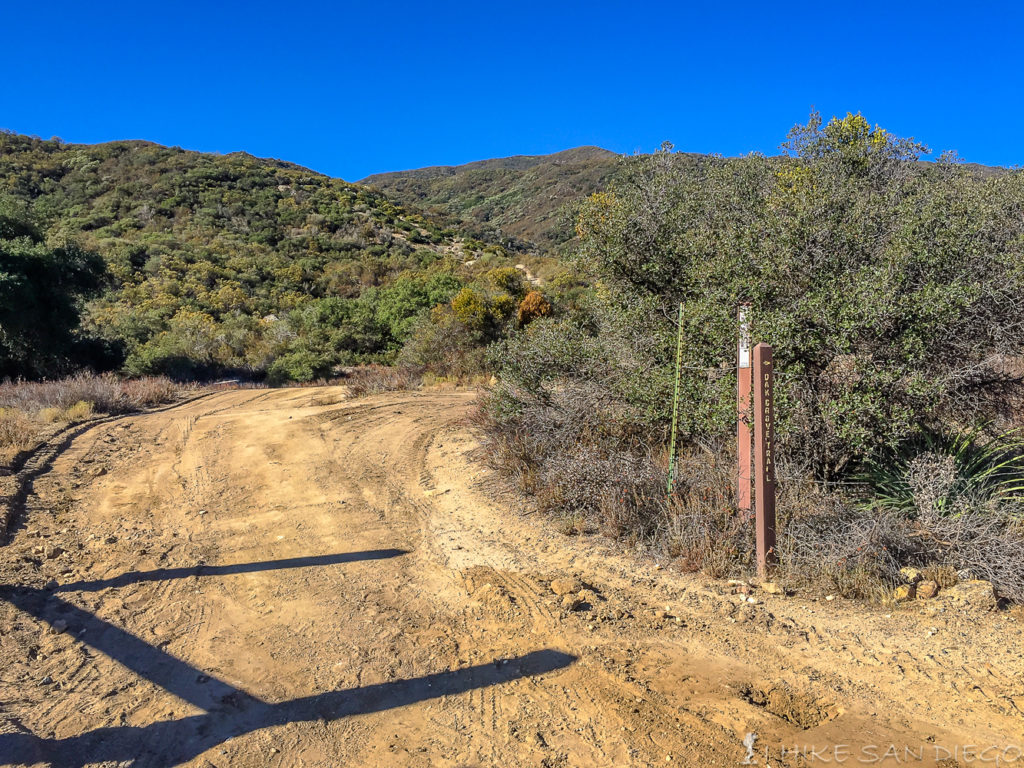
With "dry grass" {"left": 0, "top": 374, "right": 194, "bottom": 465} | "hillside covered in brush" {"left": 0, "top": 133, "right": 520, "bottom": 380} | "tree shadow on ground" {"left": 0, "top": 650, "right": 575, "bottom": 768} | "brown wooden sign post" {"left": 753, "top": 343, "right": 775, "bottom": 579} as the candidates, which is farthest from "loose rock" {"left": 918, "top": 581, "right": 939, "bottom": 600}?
"hillside covered in brush" {"left": 0, "top": 133, "right": 520, "bottom": 380}

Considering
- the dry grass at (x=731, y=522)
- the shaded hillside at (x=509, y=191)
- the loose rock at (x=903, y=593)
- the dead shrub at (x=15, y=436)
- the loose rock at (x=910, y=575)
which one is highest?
the shaded hillside at (x=509, y=191)

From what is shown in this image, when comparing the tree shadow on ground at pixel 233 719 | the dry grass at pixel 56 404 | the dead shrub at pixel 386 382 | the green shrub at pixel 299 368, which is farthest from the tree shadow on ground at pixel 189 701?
the green shrub at pixel 299 368

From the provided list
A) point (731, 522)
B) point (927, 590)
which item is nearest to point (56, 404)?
point (731, 522)

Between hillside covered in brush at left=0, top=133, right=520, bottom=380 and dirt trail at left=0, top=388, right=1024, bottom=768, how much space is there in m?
15.2

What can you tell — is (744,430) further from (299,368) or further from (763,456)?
(299,368)

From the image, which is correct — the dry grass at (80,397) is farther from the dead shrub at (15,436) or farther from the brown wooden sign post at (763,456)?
the brown wooden sign post at (763,456)

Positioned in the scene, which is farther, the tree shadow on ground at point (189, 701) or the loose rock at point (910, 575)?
the loose rock at point (910, 575)

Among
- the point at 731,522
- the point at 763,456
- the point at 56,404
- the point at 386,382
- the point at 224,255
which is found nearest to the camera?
the point at 763,456

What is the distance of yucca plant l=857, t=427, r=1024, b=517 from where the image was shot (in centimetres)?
546

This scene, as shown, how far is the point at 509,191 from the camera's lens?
77312 millimetres

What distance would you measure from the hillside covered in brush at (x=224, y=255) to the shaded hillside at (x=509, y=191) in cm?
1163

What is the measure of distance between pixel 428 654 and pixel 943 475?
435 cm

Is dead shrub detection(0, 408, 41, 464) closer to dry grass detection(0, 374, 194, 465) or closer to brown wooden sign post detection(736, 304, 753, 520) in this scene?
dry grass detection(0, 374, 194, 465)

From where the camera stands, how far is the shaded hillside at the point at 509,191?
5816 cm
